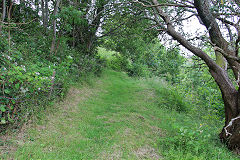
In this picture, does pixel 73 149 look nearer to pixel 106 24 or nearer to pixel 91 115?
pixel 91 115

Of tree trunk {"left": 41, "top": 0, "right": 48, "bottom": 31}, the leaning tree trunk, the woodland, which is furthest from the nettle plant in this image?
tree trunk {"left": 41, "top": 0, "right": 48, "bottom": 31}

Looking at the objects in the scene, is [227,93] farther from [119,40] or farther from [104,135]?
[119,40]

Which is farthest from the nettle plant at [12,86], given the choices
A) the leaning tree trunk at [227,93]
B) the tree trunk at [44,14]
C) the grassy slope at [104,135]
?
the tree trunk at [44,14]

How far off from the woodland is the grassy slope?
181mm

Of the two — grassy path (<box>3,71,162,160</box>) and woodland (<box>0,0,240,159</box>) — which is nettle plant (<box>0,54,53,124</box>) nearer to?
woodland (<box>0,0,240,159</box>)

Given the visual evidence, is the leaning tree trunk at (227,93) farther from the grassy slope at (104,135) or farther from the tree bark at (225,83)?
the grassy slope at (104,135)

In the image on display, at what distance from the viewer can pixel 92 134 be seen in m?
3.64

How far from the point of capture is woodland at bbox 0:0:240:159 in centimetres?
318

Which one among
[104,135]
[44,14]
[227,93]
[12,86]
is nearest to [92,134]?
[104,135]

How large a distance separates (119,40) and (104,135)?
282 inches

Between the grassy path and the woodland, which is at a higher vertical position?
the woodland

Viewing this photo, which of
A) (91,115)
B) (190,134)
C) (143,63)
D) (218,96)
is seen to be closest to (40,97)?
(91,115)

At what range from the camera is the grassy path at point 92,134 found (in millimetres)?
2887

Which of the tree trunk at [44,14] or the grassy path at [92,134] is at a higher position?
the tree trunk at [44,14]
